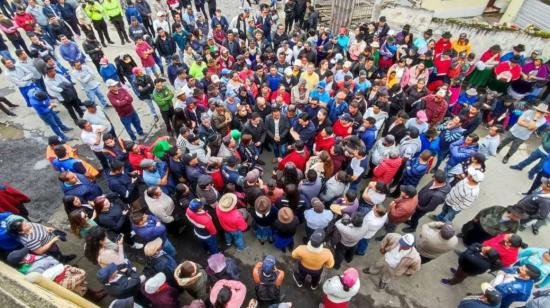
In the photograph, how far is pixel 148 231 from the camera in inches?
185

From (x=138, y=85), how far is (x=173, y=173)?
3.41 metres

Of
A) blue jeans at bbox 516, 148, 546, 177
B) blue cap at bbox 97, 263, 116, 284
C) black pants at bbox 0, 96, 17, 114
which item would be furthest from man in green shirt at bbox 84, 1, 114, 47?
blue jeans at bbox 516, 148, 546, 177

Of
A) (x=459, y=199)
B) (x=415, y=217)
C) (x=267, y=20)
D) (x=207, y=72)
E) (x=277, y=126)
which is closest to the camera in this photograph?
(x=459, y=199)

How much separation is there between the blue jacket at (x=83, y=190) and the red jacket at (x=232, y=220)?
2.48 meters

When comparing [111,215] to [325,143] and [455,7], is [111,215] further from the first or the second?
[455,7]

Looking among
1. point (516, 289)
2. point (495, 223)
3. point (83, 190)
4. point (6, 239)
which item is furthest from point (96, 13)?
point (516, 289)

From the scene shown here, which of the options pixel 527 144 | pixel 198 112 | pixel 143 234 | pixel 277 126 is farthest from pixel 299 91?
pixel 527 144

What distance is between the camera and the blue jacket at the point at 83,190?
17.5 ft

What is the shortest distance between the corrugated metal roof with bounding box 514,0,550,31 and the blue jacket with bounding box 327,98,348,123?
12.3 m

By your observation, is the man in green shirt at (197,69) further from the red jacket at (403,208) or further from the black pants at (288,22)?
the red jacket at (403,208)

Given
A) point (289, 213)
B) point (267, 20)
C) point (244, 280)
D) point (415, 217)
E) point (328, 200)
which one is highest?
point (267, 20)

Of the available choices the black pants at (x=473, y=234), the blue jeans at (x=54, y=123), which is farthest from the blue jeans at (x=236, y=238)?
the blue jeans at (x=54, y=123)

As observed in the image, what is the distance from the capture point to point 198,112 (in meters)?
7.58

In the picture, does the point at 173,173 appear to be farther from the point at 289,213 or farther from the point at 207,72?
the point at 207,72
